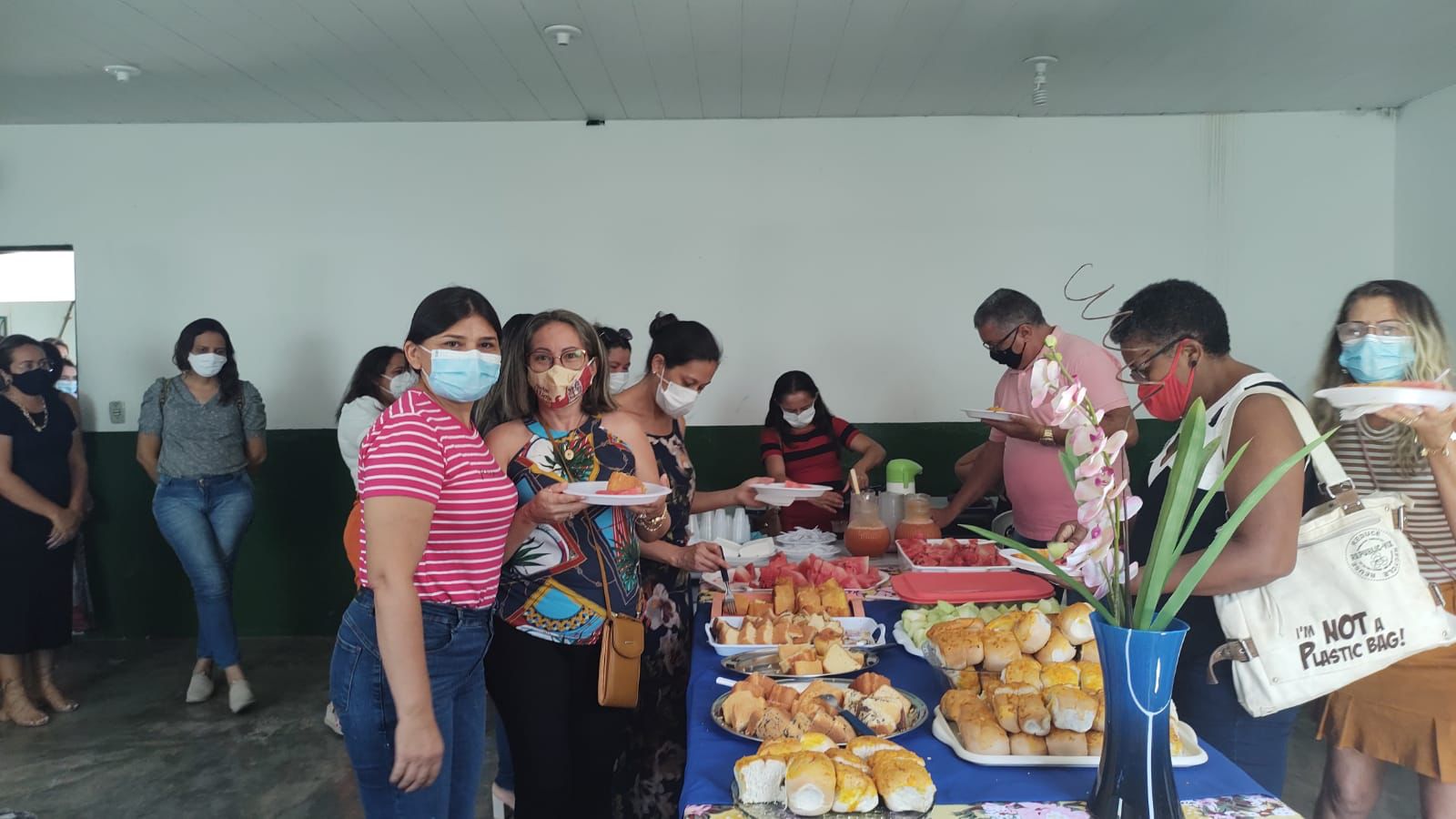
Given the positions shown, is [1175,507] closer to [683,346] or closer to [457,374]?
[457,374]

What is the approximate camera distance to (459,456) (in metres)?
1.76

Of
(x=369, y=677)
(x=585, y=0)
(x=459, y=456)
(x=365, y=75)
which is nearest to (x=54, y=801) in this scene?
(x=369, y=677)

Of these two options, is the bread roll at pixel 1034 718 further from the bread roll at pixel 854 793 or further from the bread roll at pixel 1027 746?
the bread roll at pixel 854 793

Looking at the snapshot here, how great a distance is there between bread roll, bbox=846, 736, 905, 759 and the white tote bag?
0.75 metres

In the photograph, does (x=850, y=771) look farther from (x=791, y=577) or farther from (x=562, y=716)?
(x=791, y=577)

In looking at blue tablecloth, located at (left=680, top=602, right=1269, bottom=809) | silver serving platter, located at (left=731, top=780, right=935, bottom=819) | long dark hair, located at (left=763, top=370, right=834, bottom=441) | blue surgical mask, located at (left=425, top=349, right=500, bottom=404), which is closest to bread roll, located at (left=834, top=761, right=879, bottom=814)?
silver serving platter, located at (left=731, top=780, right=935, bottom=819)

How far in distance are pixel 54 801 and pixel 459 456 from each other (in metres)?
2.78

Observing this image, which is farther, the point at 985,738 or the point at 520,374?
the point at 520,374

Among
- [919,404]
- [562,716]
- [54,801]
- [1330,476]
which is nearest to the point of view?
[1330,476]

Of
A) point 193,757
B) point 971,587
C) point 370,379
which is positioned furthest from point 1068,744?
point 193,757

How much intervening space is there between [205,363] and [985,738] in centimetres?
383

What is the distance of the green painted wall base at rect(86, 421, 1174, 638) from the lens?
202 inches

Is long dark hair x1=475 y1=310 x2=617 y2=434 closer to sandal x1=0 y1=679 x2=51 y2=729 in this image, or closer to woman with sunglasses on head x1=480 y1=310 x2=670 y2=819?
woman with sunglasses on head x1=480 y1=310 x2=670 y2=819

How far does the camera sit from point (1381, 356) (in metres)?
2.08
